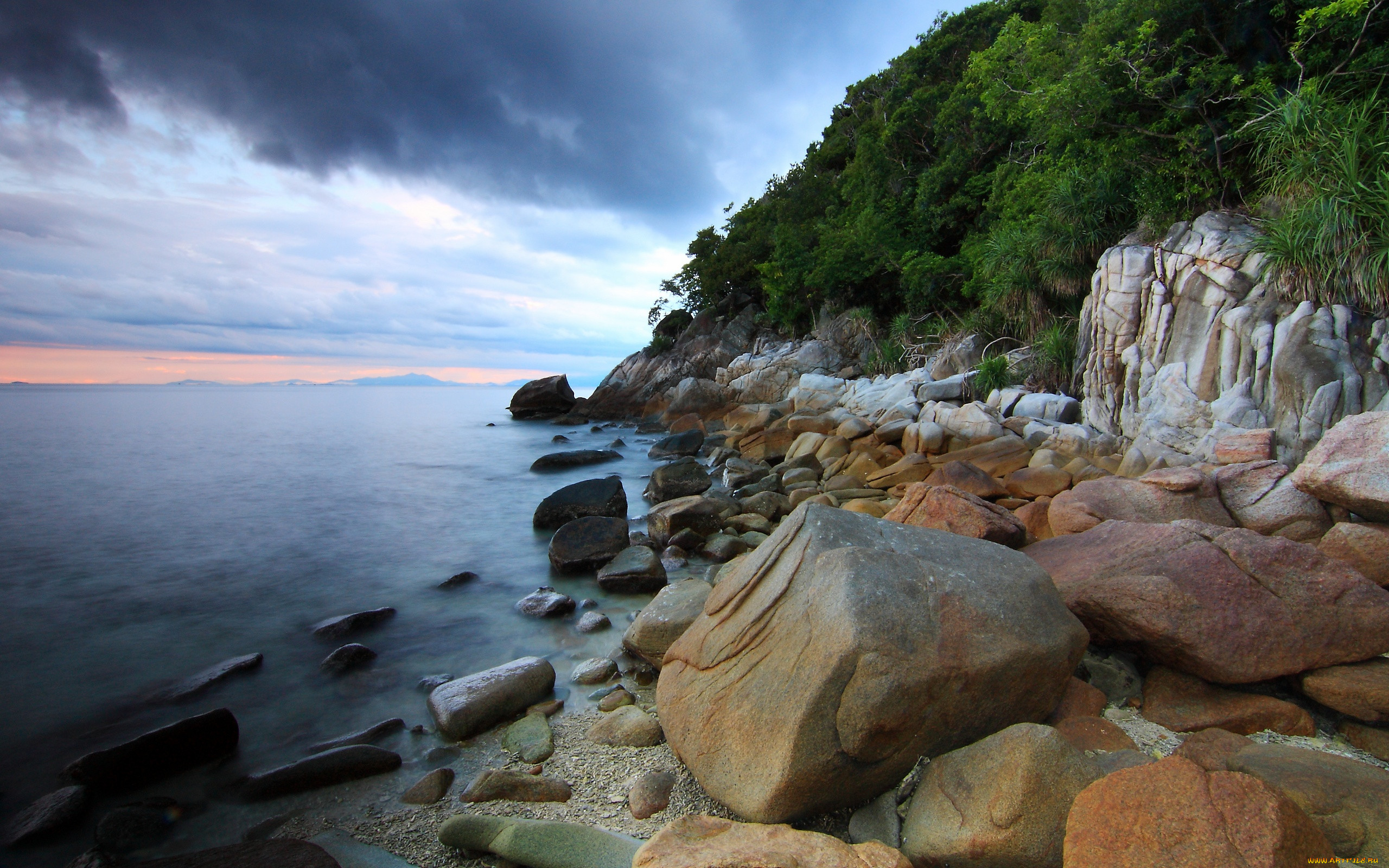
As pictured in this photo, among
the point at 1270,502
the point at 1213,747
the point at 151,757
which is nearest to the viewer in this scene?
the point at 1213,747

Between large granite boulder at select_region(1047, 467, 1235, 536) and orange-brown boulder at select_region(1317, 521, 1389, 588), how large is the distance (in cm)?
87

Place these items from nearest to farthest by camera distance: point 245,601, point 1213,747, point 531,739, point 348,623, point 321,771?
point 1213,747 → point 321,771 → point 531,739 → point 348,623 → point 245,601

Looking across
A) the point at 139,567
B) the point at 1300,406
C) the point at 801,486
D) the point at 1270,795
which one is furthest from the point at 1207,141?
the point at 139,567

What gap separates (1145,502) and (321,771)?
22.5 ft

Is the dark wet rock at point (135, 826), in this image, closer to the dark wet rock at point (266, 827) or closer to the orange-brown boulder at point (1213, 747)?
the dark wet rock at point (266, 827)

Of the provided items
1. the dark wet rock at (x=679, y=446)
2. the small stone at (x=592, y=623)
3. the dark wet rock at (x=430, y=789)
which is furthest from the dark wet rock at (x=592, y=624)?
the dark wet rock at (x=679, y=446)

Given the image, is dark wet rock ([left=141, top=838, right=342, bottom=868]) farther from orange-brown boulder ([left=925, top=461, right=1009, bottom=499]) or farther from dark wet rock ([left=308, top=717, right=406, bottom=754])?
orange-brown boulder ([left=925, top=461, right=1009, bottom=499])

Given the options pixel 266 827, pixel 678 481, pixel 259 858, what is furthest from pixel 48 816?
pixel 678 481

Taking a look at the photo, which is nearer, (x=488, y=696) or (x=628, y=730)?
(x=628, y=730)

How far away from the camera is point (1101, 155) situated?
1108 centimetres

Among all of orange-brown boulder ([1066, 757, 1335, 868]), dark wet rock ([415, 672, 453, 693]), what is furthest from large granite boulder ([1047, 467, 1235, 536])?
dark wet rock ([415, 672, 453, 693])

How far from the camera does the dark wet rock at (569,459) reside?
687 inches

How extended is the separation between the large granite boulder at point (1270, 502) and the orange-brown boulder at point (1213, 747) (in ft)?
9.44

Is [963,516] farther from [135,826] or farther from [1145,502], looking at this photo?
[135,826]
